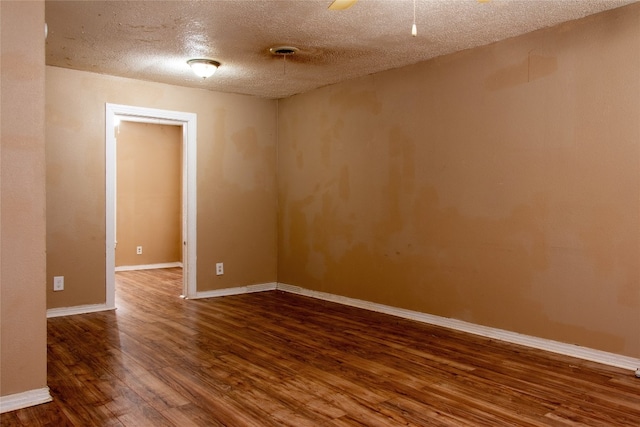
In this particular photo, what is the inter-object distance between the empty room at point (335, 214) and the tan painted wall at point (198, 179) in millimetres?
24

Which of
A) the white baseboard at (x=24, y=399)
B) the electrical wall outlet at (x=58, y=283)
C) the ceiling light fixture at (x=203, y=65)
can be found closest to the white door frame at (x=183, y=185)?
the electrical wall outlet at (x=58, y=283)

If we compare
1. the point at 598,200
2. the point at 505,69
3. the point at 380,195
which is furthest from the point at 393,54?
the point at 598,200

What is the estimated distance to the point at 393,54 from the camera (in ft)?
13.6

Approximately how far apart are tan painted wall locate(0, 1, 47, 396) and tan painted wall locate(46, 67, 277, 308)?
231 cm

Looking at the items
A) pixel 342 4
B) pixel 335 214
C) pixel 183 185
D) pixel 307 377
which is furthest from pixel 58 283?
pixel 342 4

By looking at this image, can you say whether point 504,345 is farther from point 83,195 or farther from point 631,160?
point 83,195

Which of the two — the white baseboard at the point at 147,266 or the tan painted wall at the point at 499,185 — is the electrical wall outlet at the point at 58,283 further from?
the white baseboard at the point at 147,266

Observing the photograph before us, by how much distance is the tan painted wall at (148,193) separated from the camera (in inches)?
299

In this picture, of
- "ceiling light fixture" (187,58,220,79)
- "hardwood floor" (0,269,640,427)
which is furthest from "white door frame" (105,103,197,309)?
"ceiling light fixture" (187,58,220,79)

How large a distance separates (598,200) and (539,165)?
1.54 ft

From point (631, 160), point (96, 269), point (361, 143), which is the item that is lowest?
point (96, 269)

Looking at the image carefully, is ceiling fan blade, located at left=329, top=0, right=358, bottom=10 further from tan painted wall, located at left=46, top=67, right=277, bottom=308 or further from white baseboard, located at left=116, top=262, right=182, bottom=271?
white baseboard, located at left=116, top=262, right=182, bottom=271

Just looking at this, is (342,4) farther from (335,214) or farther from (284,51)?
(335,214)

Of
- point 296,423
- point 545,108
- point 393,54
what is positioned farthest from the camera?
point 393,54
